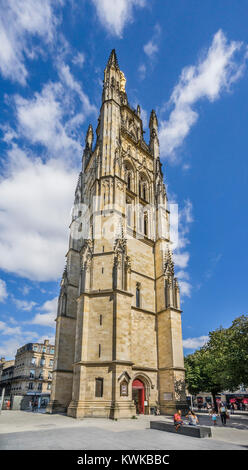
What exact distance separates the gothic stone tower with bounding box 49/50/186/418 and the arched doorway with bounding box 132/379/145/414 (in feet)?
0.22

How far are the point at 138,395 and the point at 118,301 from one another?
8.00m

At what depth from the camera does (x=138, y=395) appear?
2194 cm

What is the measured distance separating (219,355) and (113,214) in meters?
16.7

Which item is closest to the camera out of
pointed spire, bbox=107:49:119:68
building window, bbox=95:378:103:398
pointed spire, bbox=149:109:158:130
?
building window, bbox=95:378:103:398

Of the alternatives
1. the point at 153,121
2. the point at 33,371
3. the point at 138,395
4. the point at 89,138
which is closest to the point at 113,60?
the point at 153,121

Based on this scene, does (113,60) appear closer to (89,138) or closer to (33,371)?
(89,138)

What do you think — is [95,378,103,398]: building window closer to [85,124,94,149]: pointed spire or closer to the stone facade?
[85,124,94,149]: pointed spire

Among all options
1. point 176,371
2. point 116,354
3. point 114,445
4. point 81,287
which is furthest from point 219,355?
point 114,445

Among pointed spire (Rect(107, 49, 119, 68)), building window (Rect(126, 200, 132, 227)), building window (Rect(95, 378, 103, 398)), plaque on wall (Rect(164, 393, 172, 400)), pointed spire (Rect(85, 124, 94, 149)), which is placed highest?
pointed spire (Rect(107, 49, 119, 68))

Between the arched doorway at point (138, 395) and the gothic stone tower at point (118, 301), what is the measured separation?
0.22 feet

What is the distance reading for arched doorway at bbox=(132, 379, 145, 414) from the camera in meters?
21.4

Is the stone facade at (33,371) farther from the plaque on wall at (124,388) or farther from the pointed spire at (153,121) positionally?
the pointed spire at (153,121)

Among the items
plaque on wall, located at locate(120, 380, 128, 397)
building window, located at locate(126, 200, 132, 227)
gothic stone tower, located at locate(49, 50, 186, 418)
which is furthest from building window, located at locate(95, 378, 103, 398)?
building window, located at locate(126, 200, 132, 227)

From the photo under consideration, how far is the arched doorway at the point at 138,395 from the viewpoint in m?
21.4
